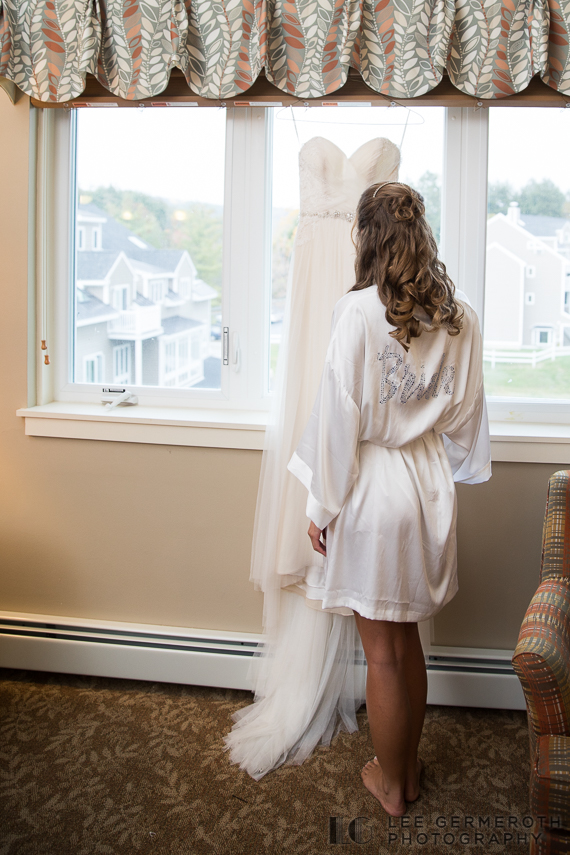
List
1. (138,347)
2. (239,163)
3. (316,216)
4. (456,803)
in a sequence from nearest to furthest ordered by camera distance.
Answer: (456,803) → (316,216) → (239,163) → (138,347)

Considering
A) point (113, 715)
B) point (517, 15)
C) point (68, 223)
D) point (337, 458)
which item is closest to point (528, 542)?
point (337, 458)

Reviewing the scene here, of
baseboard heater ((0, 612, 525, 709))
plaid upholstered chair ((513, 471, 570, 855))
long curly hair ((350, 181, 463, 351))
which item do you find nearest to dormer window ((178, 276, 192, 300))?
long curly hair ((350, 181, 463, 351))

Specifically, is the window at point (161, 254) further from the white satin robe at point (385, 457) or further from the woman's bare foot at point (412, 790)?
the woman's bare foot at point (412, 790)

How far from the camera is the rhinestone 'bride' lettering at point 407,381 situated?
1.33m

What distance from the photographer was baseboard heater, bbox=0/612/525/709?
197 cm

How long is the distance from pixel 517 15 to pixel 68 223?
1.60 meters

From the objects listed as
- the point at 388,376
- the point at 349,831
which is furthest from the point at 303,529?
the point at 349,831

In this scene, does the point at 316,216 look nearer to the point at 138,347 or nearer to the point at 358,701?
the point at 138,347

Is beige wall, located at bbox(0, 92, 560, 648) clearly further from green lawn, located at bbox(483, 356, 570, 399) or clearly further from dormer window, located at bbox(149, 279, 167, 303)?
dormer window, located at bbox(149, 279, 167, 303)

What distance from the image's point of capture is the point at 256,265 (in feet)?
6.93

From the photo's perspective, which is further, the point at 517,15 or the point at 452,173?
→ the point at 452,173

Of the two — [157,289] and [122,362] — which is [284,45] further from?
[122,362]

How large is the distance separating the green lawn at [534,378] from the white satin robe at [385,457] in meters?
0.70

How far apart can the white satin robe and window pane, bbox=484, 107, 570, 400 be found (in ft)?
2.40
